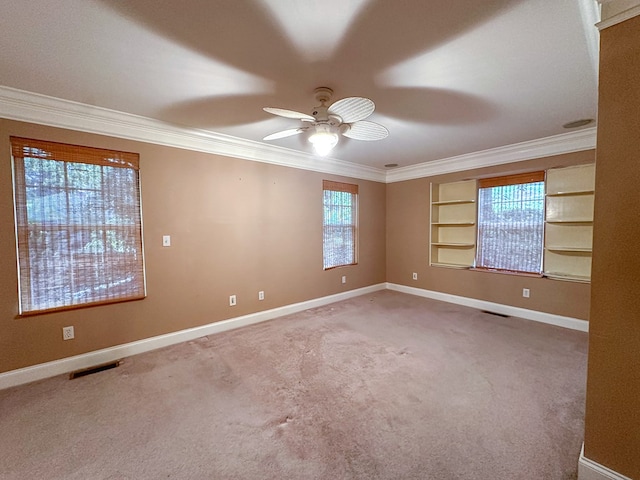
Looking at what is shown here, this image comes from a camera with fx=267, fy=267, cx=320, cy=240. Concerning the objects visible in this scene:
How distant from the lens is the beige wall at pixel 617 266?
4.03ft

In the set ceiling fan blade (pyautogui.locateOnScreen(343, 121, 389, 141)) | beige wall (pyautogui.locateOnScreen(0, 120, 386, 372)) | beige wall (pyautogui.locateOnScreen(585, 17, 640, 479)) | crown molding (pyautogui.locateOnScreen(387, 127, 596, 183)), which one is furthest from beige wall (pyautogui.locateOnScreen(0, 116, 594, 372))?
beige wall (pyautogui.locateOnScreen(585, 17, 640, 479))

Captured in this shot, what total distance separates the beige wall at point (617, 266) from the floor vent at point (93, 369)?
12.0 ft

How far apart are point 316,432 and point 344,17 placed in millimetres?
2461

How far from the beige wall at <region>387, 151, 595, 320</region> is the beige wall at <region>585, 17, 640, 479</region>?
9.12ft

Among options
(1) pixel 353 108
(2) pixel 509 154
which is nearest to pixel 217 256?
(1) pixel 353 108

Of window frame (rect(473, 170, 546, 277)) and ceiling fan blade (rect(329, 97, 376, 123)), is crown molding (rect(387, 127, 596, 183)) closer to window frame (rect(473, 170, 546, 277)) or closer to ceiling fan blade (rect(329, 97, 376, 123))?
window frame (rect(473, 170, 546, 277))

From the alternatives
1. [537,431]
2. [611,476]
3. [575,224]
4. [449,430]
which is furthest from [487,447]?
[575,224]

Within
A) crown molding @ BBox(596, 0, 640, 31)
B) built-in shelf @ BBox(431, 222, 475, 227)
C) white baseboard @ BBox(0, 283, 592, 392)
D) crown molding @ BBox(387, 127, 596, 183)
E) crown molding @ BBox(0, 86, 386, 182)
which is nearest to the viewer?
crown molding @ BBox(596, 0, 640, 31)

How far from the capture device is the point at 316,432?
1732 mm

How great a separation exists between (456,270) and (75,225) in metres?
5.11

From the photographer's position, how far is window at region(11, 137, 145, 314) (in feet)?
7.65

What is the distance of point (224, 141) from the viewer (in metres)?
3.35

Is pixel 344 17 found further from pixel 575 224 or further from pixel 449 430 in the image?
pixel 575 224

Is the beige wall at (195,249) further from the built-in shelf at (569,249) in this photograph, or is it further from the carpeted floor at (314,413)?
the built-in shelf at (569,249)
